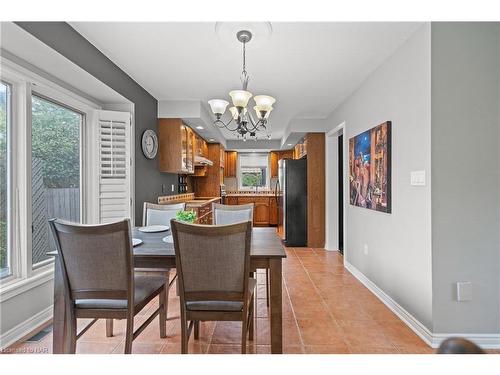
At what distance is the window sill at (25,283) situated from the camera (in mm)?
1987

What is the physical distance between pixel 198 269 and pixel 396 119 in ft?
6.98

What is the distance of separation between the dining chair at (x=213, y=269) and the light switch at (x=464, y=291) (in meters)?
1.56

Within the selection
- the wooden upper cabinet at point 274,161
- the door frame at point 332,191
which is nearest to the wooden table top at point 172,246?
the door frame at point 332,191

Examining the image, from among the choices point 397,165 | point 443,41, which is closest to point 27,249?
point 397,165

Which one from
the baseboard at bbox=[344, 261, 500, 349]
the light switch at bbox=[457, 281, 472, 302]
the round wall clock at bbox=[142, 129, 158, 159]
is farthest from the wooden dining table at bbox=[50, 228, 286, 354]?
the round wall clock at bbox=[142, 129, 158, 159]

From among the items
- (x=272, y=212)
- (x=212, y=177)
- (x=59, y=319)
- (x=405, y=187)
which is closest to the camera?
(x=59, y=319)

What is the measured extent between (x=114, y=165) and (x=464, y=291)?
3.45m

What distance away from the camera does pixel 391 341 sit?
2074 mm

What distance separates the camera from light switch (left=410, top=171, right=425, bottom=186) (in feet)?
6.84

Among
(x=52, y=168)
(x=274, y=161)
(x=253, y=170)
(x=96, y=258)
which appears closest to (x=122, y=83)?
(x=52, y=168)

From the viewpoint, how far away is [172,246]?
190 cm

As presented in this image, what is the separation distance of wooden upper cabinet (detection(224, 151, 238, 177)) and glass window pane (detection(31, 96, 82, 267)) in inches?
201

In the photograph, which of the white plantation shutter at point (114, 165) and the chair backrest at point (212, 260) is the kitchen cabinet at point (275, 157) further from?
the chair backrest at point (212, 260)

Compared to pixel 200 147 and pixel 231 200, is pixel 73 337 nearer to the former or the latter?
pixel 200 147
